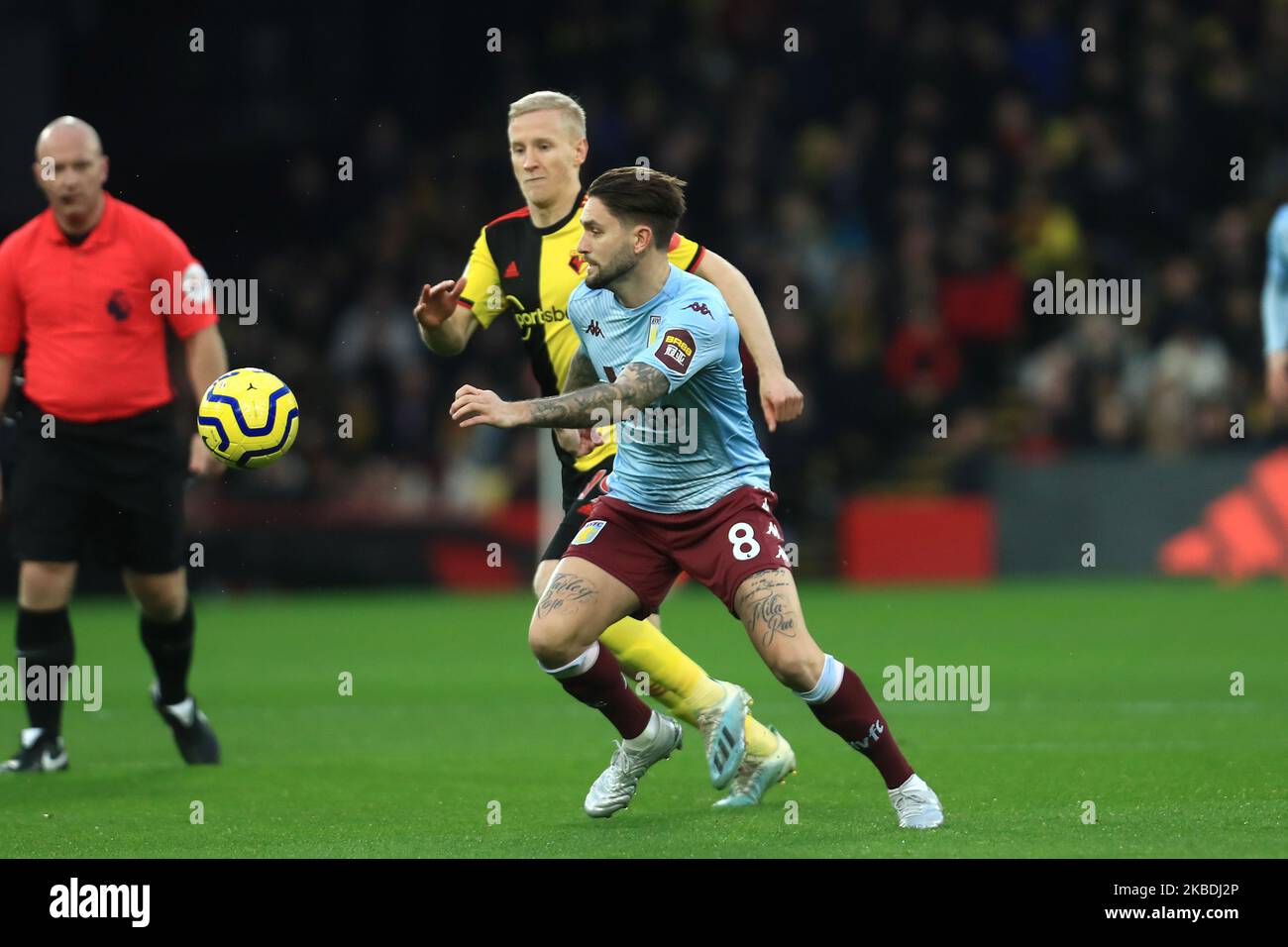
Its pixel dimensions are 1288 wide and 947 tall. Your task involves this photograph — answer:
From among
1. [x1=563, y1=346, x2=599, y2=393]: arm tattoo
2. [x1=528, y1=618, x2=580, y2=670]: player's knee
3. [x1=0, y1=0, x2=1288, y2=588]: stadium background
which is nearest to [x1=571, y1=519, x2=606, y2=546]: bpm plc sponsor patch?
[x1=528, y1=618, x2=580, y2=670]: player's knee

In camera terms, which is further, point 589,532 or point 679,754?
point 679,754

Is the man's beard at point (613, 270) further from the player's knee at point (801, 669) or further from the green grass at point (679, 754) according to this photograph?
the green grass at point (679, 754)

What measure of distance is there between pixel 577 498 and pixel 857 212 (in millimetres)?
13783

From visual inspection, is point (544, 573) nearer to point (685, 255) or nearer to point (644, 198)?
point (685, 255)

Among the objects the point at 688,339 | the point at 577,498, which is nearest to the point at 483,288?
the point at 577,498

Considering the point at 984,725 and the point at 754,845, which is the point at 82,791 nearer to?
the point at 754,845

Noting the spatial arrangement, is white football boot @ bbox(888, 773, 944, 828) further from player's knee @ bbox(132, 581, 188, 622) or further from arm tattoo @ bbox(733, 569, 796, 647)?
player's knee @ bbox(132, 581, 188, 622)

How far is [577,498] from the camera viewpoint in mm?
7715

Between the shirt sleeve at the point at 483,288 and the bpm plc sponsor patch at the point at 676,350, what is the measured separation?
4.59ft

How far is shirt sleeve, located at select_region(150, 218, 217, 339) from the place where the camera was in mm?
8500

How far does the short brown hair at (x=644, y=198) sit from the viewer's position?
662 centimetres

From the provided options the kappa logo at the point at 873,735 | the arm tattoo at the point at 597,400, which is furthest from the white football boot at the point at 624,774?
the arm tattoo at the point at 597,400

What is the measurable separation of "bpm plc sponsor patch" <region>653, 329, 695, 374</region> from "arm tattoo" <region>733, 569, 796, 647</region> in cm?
72

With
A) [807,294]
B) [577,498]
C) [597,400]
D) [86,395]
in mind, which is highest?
[807,294]
